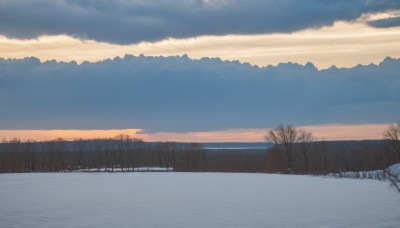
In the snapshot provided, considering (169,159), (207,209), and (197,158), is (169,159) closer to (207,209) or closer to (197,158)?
(197,158)

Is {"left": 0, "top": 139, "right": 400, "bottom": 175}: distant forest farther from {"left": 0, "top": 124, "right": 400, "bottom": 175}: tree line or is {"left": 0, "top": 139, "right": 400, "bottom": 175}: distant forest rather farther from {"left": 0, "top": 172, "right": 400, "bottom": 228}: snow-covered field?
{"left": 0, "top": 172, "right": 400, "bottom": 228}: snow-covered field

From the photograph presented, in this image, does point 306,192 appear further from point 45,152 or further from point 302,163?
point 45,152

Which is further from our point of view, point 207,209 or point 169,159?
point 169,159

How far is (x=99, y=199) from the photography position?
23406 millimetres

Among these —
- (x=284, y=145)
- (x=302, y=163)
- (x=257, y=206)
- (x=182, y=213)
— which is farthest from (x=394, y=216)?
(x=302, y=163)

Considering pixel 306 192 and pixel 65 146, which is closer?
pixel 306 192

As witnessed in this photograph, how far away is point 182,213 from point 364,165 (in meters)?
68.0

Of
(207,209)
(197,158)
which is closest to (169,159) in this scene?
(197,158)

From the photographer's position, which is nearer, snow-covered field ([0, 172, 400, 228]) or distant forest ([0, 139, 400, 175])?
snow-covered field ([0, 172, 400, 228])

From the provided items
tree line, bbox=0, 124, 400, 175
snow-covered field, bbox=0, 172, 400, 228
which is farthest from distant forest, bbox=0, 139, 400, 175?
snow-covered field, bbox=0, 172, 400, 228

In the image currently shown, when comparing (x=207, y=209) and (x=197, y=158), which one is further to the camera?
(x=197, y=158)

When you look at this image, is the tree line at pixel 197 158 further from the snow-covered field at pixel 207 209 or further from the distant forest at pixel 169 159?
the snow-covered field at pixel 207 209

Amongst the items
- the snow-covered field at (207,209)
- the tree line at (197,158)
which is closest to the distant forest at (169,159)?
the tree line at (197,158)

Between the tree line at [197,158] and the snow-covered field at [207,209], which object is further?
the tree line at [197,158]
